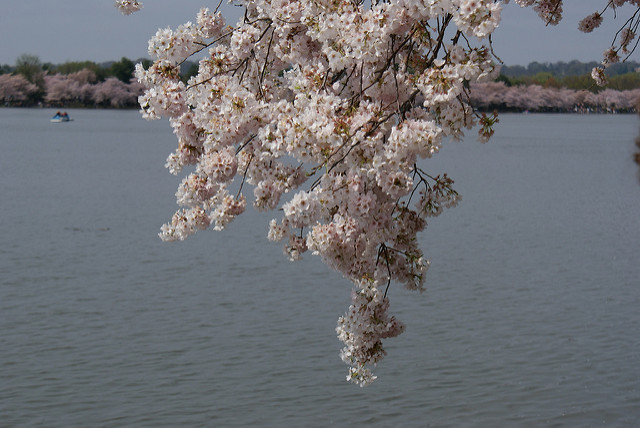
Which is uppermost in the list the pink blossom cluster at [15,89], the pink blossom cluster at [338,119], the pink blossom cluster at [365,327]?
the pink blossom cluster at [338,119]

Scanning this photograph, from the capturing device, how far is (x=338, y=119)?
12.4 ft

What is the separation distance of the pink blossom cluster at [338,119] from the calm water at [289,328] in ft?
14.7

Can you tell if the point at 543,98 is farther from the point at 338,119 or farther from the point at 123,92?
the point at 338,119

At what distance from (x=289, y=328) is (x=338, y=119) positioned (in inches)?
326

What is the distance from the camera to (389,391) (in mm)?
9719

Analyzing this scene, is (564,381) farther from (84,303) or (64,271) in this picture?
(64,271)

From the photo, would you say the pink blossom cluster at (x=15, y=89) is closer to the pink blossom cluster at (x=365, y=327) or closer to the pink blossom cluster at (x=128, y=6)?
the pink blossom cluster at (x=128, y=6)

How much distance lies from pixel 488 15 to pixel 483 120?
774 mm

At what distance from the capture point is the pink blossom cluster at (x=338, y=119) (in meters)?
3.79

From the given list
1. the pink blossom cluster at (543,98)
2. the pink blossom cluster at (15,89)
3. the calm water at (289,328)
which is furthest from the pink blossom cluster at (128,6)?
the pink blossom cluster at (15,89)

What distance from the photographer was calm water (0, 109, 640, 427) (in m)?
9.29

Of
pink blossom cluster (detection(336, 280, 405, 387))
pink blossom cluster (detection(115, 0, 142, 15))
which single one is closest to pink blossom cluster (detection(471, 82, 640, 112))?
pink blossom cluster (detection(115, 0, 142, 15))

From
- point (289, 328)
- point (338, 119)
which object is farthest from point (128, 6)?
point (289, 328)

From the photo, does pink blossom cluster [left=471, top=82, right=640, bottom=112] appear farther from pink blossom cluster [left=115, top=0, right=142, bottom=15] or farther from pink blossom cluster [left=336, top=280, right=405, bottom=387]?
pink blossom cluster [left=336, top=280, right=405, bottom=387]
